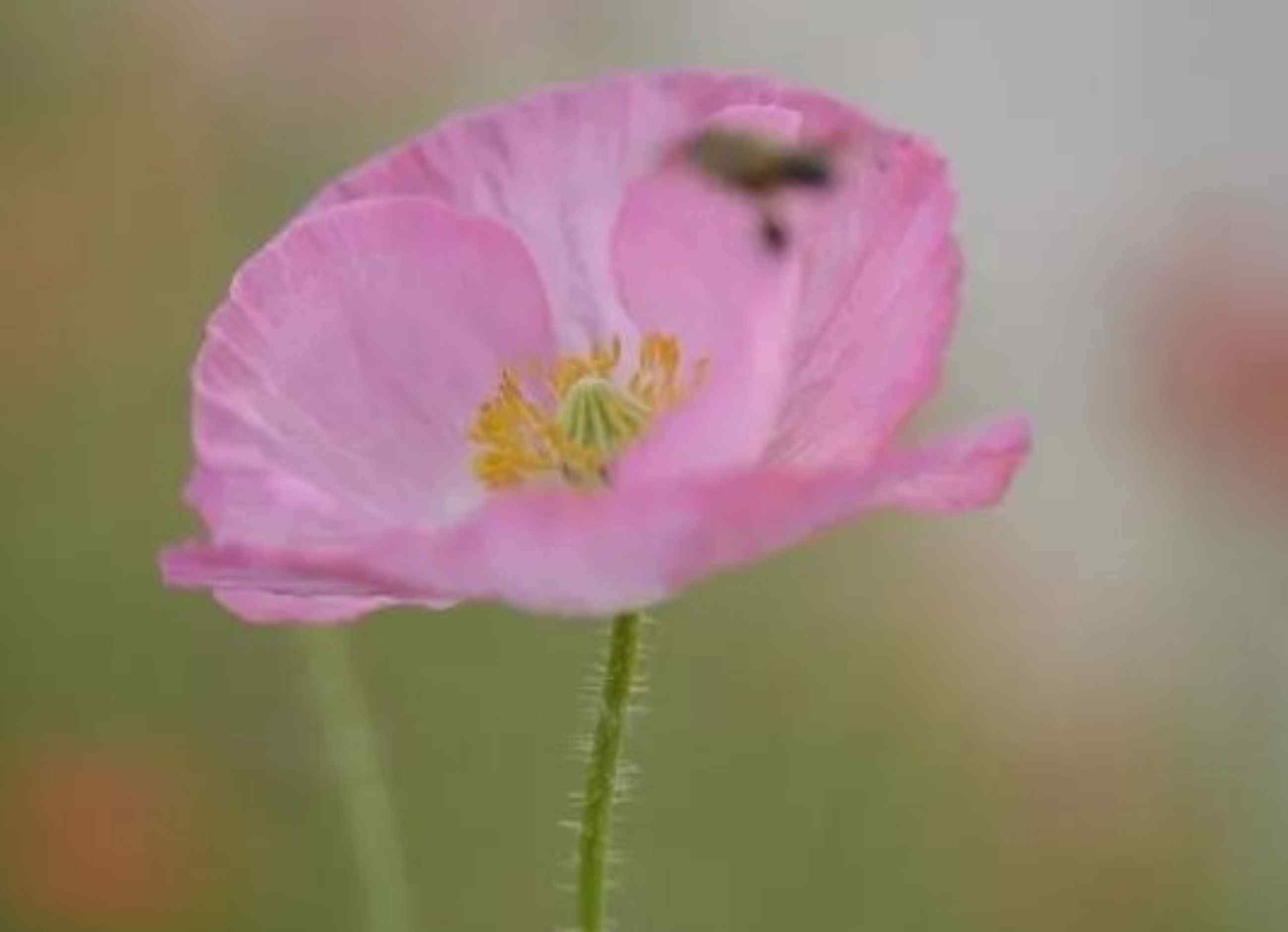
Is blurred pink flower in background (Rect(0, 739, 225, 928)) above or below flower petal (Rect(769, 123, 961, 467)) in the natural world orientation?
below

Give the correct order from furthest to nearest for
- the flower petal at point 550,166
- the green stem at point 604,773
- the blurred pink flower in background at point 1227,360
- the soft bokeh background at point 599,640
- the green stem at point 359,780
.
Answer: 1. the soft bokeh background at point 599,640
2. the blurred pink flower in background at point 1227,360
3. the green stem at point 359,780
4. the flower petal at point 550,166
5. the green stem at point 604,773

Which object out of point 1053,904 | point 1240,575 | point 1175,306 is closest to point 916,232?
point 1175,306

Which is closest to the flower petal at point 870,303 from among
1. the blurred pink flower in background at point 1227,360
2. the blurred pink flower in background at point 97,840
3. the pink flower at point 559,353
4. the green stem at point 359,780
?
the pink flower at point 559,353

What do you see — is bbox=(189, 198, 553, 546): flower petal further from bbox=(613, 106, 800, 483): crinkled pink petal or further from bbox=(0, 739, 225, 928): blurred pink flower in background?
bbox=(0, 739, 225, 928): blurred pink flower in background

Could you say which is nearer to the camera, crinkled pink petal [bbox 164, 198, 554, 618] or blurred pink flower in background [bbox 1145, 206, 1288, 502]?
crinkled pink petal [bbox 164, 198, 554, 618]

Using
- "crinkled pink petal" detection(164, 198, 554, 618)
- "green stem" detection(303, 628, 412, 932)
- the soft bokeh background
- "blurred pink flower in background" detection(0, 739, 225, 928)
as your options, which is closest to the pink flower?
"crinkled pink petal" detection(164, 198, 554, 618)

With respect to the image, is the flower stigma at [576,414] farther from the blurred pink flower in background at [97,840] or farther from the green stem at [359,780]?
the blurred pink flower in background at [97,840]
